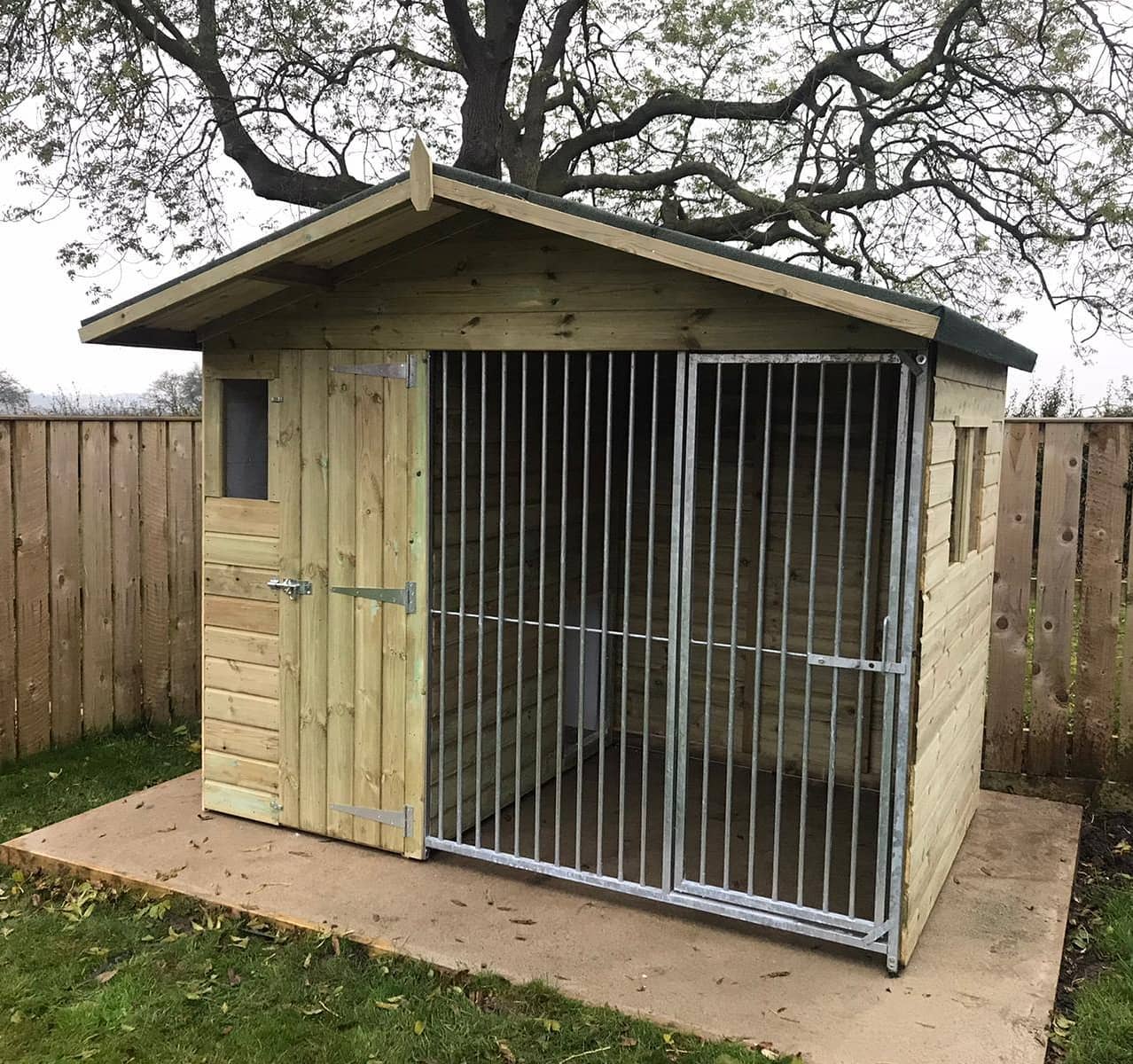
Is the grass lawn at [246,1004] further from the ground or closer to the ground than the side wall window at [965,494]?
closer to the ground

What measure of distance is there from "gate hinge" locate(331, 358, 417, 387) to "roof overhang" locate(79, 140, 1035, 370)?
0.37m

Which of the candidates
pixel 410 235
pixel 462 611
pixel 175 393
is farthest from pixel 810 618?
pixel 175 393

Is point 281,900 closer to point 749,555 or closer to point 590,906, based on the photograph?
point 590,906

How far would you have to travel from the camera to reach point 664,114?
1088 cm

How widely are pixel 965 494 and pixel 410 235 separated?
2358mm

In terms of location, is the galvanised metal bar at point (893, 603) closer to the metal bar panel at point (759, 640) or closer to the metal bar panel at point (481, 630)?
the metal bar panel at point (759, 640)

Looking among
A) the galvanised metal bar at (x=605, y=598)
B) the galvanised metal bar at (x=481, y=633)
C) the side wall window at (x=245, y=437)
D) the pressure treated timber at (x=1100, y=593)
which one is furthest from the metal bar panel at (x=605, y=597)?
Answer: the pressure treated timber at (x=1100, y=593)

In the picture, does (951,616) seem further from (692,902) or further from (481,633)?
(481,633)

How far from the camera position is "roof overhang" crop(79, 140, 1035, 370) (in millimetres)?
2971

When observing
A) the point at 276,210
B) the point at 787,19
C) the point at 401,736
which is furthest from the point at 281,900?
the point at 787,19

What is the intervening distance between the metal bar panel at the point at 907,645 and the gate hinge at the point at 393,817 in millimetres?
1881

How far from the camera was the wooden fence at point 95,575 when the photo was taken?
5277mm

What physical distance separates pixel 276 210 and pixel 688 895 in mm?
9425

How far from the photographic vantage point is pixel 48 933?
3.64 meters
